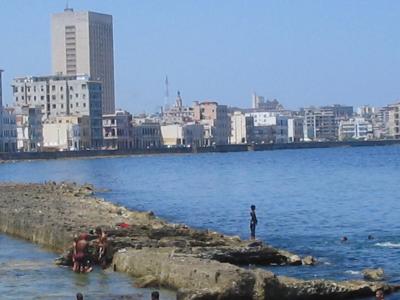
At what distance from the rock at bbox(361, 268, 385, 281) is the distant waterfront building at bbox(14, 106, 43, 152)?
17227 centimetres

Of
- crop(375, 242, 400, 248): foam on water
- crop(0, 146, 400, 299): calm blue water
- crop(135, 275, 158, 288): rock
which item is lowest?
crop(0, 146, 400, 299): calm blue water

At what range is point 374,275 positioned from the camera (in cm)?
2516

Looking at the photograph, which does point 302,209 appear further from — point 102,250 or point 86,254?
point 86,254

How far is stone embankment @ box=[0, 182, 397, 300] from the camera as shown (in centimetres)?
2066

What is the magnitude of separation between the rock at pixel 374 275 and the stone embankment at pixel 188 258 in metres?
1.99

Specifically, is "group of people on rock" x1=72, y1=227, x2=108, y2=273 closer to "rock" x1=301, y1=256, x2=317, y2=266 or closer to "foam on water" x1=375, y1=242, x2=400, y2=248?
"rock" x1=301, y1=256, x2=317, y2=266

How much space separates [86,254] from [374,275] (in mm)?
7407

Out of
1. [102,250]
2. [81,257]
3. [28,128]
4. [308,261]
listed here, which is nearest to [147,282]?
[81,257]

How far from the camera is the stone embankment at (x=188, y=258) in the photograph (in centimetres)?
2066

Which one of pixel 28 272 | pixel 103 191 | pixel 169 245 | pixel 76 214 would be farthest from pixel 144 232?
pixel 103 191

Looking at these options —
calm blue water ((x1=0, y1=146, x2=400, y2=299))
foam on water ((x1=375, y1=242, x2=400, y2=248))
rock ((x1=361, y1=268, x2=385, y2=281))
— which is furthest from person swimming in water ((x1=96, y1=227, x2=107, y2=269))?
foam on water ((x1=375, y1=242, x2=400, y2=248))

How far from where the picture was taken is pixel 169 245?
27453 mm

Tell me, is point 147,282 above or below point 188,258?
below

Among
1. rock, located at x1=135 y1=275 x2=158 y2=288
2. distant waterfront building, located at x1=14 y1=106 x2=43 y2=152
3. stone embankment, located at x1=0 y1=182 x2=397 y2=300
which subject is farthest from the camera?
distant waterfront building, located at x1=14 y1=106 x2=43 y2=152
